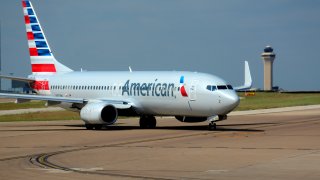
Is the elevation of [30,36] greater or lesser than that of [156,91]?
greater

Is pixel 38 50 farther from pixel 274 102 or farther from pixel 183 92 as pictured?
pixel 274 102

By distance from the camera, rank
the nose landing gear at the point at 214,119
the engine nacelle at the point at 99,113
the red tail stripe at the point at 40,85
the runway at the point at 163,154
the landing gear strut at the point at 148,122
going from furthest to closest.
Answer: the red tail stripe at the point at 40,85, the landing gear strut at the point at 148,122, the engine nacelle at the point at 99,113, the nose landing gear at the point at 214,119, the runway at the point at 163,154

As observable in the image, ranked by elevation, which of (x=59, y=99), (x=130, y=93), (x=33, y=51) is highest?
(x=33, y=51)

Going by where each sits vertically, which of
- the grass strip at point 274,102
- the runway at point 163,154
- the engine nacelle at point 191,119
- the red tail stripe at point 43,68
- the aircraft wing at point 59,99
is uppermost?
the red tail stripe at point 43,68

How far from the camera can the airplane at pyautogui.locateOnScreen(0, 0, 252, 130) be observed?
137 feet

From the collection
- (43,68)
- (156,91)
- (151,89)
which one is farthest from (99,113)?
(43,68)

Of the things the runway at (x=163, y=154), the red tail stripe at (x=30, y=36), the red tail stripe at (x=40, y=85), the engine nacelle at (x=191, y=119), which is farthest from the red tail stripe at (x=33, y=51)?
the engine nacelle at (x=191, y=119)

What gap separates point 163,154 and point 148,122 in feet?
62.4

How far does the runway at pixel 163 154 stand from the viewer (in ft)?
71.7

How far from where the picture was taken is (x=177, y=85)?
43219 mm

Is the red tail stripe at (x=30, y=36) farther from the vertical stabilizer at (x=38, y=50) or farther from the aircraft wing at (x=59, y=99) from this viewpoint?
the aircraft wing at (x=59, y=99)

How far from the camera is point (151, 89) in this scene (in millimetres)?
44781

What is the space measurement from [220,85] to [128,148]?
12.1m

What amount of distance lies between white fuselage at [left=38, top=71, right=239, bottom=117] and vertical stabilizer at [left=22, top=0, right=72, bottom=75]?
245cm
